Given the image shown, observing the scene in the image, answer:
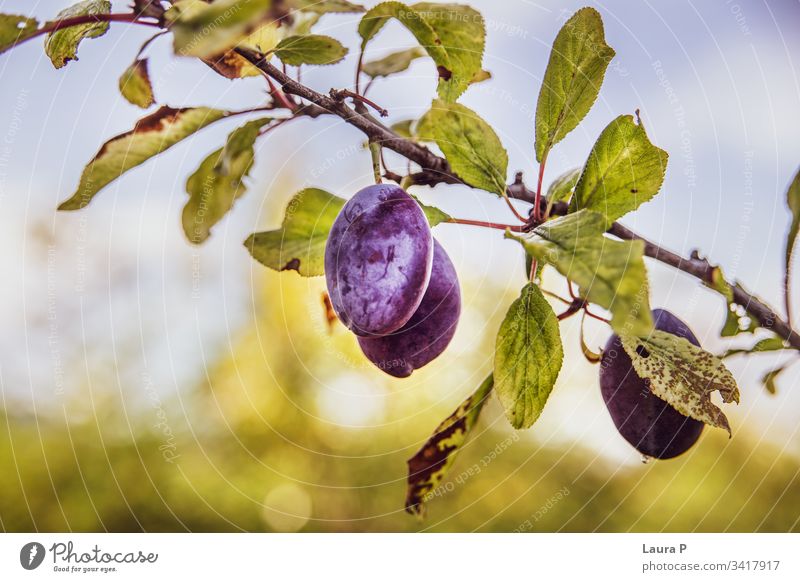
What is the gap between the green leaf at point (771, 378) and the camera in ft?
1.56

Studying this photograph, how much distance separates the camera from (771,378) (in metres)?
Result: 0.48

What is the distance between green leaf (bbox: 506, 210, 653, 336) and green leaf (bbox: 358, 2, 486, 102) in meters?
0.14

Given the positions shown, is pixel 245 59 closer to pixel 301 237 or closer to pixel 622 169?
pixel 301 237

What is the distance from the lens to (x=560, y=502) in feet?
3.30

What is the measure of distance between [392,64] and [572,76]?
0.14m

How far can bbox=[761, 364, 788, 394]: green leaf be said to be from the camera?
474mm

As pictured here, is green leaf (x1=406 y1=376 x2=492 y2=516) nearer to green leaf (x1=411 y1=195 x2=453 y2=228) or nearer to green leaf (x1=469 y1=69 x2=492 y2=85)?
green leaf (x1=411 y1=195 x2=453 y2=228)

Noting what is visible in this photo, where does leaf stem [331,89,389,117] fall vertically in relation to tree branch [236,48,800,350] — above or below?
above
